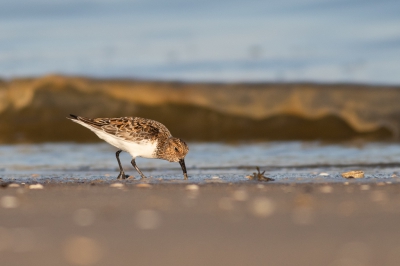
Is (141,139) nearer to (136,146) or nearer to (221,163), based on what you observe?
(136,146)

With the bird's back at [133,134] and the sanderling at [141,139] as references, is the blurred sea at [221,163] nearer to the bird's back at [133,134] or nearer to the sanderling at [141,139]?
the sanderling at [141,139]

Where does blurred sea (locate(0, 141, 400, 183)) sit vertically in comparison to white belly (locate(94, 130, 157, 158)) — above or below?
below

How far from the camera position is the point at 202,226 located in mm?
5379

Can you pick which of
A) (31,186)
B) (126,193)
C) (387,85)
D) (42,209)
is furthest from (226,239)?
(387,85)

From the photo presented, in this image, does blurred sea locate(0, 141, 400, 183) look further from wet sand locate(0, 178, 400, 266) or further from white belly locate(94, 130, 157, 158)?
wet sand locate(0, 178, 400, 266)

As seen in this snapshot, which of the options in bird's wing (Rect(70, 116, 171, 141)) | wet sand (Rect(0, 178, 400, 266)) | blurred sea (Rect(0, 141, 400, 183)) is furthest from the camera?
bird's wing (Rect(70, 116, 171, 141))

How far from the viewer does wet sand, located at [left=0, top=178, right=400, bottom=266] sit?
14.3ft

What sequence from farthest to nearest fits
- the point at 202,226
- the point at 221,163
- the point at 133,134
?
the point at 221,163
the point at 133,134
the point at 202,226

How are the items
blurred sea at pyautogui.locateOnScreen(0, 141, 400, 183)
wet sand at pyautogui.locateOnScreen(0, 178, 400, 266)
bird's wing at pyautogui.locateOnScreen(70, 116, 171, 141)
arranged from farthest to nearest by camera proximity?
bird's wing at pyautogui.locateOnScreen(70, 116, 171, 141)
blurred sea at pyautogui.locateOnScreen(0, 141, 400, 183)
wet sand at pyautogui.locateOnScreen(0, 178, 400, 266)

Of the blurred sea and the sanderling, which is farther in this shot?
the sanderling

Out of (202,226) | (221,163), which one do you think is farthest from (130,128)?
(202,226)

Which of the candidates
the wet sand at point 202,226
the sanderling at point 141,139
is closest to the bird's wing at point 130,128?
the sanderling at point 141,139

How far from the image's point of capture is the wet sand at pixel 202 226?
4367mm

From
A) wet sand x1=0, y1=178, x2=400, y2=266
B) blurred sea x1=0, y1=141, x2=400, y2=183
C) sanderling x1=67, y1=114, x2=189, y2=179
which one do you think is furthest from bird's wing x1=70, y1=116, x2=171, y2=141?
wet sand x1=0, y1=178, x2=400, y2=266
